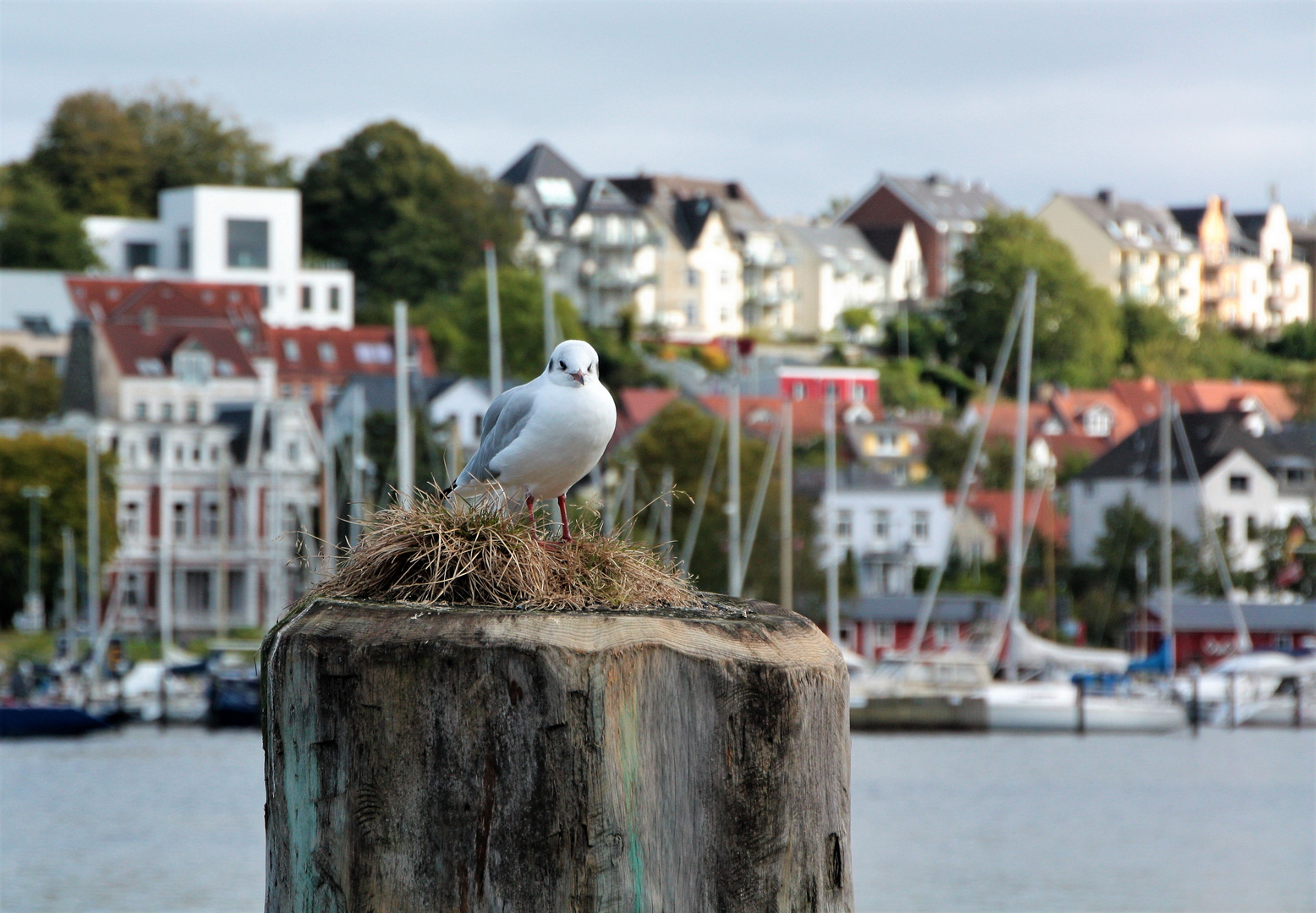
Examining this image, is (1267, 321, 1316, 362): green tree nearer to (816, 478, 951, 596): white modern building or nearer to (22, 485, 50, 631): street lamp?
(816, 478, 951, 596): white modern building

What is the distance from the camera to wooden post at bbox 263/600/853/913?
12.5 ft

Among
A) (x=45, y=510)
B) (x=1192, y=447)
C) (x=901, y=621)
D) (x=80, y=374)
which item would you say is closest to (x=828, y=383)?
(x=1192, y=447)

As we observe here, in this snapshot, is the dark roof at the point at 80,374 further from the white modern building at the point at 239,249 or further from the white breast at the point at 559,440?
the white breast at the point at 559,440

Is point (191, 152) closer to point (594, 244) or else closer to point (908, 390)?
point (594, 244)

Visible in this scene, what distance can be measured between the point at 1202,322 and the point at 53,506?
347 ft

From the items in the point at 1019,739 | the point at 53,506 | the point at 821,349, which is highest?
the point at 821,349

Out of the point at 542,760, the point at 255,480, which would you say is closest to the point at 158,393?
the point at 255,480

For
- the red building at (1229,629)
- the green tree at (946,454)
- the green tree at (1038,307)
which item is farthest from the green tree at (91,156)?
the red building at (1229,629)

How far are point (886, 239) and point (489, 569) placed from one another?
520ft

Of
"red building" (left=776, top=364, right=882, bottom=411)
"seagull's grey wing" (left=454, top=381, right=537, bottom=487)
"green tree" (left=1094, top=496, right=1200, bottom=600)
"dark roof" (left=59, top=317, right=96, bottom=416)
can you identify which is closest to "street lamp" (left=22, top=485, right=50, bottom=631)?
"dark roof" (left=59, top=317, right=96, bottom=416)

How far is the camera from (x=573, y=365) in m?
5.93

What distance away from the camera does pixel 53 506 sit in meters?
80.4

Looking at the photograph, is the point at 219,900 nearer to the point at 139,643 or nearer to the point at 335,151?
the point at 139,643

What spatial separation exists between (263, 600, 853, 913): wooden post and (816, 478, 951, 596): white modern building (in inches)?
3478
